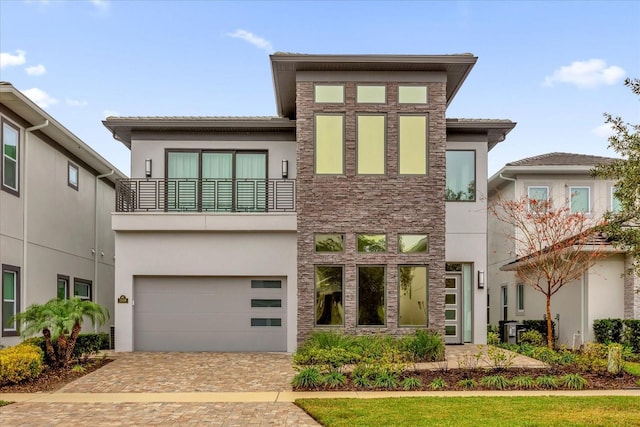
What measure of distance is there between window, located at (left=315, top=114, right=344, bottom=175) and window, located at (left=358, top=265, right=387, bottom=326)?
8.47ft

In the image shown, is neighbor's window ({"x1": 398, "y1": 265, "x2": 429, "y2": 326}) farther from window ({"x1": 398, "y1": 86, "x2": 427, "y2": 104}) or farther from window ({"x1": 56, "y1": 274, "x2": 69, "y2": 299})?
window ({"x1": 56, "y1": 274, "x2": 69, "y2": 299})

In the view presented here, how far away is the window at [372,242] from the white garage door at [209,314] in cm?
318

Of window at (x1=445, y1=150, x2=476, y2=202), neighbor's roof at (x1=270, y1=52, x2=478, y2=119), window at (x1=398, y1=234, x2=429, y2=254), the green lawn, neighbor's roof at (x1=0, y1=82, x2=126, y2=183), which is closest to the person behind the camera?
the green lawn

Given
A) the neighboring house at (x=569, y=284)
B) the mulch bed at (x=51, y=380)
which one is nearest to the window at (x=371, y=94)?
the neighboring house at (x=569, y=284)

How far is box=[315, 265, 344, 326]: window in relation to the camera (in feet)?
56.9

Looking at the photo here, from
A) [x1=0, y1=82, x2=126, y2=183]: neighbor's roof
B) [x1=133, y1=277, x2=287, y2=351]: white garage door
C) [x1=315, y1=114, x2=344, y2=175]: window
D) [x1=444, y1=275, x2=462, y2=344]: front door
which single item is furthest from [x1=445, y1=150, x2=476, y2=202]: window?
[x1=0, y1=82, x2=126, y2=183]: neighbor's roof

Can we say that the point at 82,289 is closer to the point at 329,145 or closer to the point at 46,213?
the point at 46,213

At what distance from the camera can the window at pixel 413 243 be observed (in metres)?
17.5

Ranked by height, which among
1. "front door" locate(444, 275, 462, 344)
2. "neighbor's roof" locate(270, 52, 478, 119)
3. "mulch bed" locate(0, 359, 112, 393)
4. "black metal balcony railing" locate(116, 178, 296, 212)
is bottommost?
"mulch bed" locate(0, 359, 112, 393)

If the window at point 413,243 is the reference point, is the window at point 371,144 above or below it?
above

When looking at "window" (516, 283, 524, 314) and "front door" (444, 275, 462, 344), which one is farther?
"window" (516, 283, 524, 314)

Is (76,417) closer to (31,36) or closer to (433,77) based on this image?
(433,77)

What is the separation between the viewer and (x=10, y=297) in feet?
56.7

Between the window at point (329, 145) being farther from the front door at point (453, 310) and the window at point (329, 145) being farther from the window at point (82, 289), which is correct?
the window at point (82, 289)
